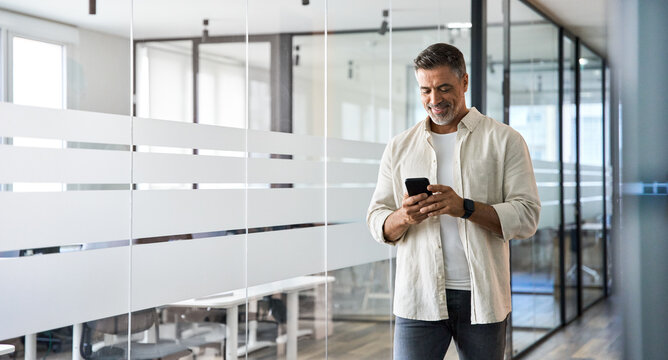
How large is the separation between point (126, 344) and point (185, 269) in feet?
1.18

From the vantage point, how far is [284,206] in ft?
10.7

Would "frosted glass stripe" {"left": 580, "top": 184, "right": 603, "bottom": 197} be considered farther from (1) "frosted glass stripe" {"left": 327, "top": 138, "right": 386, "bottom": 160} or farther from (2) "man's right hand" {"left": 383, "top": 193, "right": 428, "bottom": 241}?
(2) "man's right hand" {"left": 383, "top": 193, "right": 428, "bottom": 241}

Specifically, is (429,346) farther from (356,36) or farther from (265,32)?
(356,36)

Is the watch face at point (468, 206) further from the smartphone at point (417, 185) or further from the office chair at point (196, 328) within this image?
the office chair at point (196, 328)

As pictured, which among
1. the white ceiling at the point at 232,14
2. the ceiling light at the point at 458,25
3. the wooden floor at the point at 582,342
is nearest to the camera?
the white ceiling at the point at 232,14

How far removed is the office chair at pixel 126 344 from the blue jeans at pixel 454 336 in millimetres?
734

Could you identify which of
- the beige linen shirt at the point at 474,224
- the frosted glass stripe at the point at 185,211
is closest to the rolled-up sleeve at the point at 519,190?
the beige linen shirt at the point at 474,224

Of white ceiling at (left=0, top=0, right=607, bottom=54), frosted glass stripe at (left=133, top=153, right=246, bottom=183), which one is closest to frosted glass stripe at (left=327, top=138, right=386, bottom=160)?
white ceiling at (left=0, top=0, right=607, bottom=54)

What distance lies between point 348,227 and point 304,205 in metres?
0.52

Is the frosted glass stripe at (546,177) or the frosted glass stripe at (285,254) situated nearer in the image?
the frosted glass stripe at (285,254)

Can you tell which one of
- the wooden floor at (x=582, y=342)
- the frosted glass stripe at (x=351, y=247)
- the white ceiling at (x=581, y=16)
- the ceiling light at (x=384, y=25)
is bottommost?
the wooden floor at (x=582, y=342)

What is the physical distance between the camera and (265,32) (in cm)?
310

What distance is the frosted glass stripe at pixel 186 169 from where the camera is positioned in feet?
7.86

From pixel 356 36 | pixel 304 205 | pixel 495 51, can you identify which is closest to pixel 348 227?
pixel 304 205
